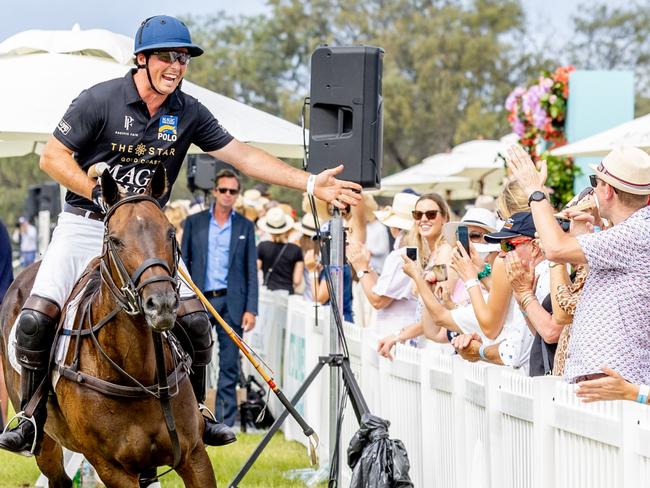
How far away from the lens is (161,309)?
5785 millimetres

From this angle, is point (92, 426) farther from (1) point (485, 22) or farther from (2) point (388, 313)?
(1) point (485, 22)

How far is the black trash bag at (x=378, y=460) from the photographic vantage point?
627cm

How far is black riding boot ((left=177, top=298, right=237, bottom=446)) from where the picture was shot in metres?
7.18

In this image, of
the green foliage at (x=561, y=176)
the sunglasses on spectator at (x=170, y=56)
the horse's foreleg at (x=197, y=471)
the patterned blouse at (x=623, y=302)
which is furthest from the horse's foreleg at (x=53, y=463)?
the green foliage at (x=561, y=176)

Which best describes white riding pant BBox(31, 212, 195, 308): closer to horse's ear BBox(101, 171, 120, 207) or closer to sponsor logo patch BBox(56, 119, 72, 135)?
sponsor logo patch BBox(56, 119, 72, 135)

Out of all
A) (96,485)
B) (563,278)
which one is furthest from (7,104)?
(563,278)

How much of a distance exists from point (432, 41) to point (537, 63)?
6422 millimetres

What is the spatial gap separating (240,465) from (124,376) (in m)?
4.26

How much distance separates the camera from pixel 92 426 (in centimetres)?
680

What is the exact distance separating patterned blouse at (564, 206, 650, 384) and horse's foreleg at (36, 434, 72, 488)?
422cm

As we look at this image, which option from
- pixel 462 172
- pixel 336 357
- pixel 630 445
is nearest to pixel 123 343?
pixel 336 357

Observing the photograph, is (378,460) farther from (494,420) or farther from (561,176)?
(561,176)

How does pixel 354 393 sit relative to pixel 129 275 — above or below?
below

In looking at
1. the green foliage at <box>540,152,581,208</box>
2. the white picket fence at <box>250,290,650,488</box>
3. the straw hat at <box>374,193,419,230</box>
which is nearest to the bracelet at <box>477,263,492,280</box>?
the white picket fence at <box>250,290,650,488</box>
